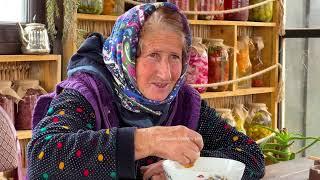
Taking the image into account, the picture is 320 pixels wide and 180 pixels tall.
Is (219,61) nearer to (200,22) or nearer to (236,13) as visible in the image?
(200,22)

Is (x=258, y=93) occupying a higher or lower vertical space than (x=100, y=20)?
lower

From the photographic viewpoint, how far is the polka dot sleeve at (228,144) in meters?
1.42

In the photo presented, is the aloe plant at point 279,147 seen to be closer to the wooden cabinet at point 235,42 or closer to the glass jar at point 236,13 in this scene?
the wooden cabinet at point 235,42

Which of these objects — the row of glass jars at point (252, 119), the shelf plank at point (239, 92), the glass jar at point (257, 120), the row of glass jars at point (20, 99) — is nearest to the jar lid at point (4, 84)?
the row of glass jars at point (20, 99)

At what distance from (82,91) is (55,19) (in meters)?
1.13

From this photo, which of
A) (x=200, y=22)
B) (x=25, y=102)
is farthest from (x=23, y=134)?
(x=200, y=22)

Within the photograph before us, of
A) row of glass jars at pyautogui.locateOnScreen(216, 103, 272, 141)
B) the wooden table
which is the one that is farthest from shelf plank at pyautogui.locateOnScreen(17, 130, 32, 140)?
row of glass jars at pyautogui.locateOnScreen(216, 103, 272, 141)

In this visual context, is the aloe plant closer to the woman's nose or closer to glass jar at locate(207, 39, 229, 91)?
glass jar at locate(207, 39, 229, 91)

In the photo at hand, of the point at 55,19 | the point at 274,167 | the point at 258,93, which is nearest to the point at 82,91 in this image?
the point at 274,167

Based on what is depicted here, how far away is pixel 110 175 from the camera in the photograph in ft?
3.50

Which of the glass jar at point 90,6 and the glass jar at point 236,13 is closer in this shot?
the glass jar at point 90,6

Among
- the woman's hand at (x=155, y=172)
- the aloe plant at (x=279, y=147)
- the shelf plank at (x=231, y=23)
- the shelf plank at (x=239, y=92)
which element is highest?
the shelf plank at (x=231, y=23)

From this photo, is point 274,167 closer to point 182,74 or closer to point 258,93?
point 182,74

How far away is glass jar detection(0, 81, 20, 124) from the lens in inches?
82.8
